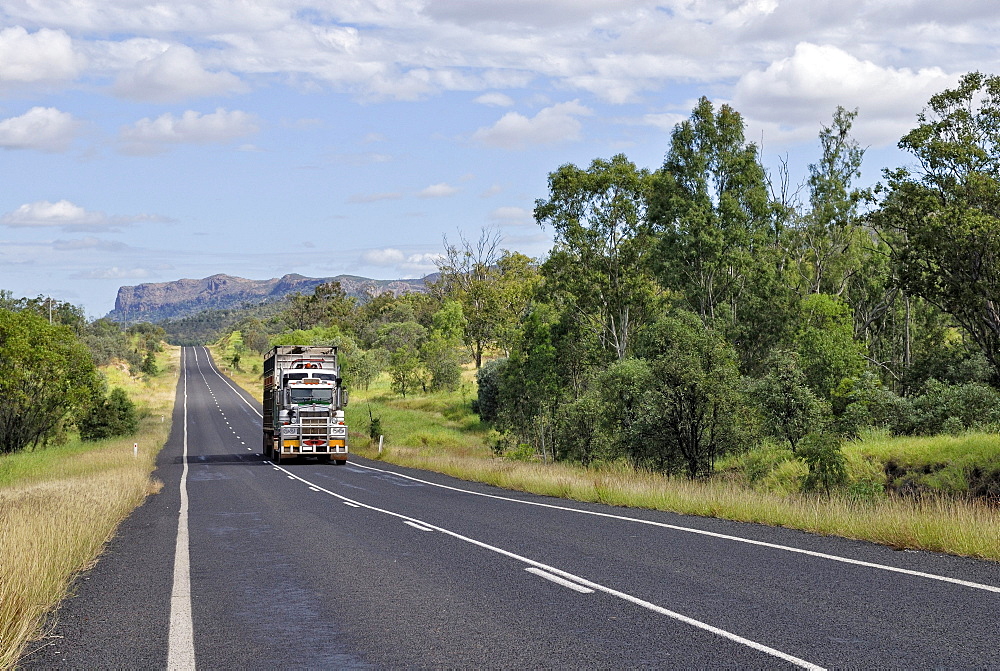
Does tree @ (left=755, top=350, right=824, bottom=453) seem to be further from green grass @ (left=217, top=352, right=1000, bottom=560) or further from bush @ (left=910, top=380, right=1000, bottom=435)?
bush @ (left=910, top=380, right=1000, bottom=435)

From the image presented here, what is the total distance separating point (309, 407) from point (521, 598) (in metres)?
28.9

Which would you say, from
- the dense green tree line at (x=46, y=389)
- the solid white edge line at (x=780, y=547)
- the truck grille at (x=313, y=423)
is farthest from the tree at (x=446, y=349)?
the solid white edge line at (x=780, y=547)

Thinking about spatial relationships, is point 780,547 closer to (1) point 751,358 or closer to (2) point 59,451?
(1) point 751,358

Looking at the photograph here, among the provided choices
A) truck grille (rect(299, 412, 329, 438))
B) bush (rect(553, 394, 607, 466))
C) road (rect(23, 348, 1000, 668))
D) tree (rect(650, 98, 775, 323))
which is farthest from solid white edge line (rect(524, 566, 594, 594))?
tree (rect(650, 98, 775, 323))

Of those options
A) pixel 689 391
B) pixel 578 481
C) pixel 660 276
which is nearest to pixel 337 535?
pixel 578 481

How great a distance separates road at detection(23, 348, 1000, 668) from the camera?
596 centimetres

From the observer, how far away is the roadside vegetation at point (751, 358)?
20.8m

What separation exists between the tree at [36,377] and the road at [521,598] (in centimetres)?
3609

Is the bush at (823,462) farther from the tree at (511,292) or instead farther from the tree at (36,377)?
the tree at (511,292)

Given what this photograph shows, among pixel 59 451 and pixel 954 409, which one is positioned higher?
pixel 954 409

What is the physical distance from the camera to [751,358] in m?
43.5

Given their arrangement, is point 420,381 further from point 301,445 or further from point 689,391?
point 689,391

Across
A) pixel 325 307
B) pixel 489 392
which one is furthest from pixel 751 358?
pixel 325 307

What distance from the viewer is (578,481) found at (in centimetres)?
1856
